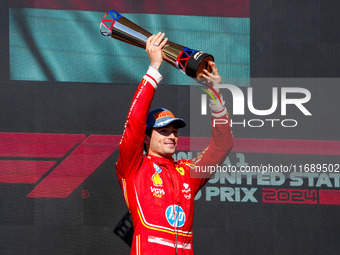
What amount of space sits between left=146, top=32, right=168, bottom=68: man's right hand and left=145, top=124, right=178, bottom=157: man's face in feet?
1.32

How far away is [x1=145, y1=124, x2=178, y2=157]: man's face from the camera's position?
8.78 ft

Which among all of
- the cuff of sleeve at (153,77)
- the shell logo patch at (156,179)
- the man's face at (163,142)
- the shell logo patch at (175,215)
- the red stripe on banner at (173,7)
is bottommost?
the shell logo patch at (175,215)

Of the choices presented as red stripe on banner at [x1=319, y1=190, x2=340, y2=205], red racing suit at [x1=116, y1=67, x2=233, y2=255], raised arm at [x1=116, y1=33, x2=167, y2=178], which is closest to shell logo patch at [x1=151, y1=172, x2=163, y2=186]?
red racing suit at [x1=116, y1=67, x2=233, y2=255]

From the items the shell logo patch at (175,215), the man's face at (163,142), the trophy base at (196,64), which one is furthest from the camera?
the man's face at (163,142)

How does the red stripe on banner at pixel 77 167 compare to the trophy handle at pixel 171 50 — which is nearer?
the trophy handle at pixel 171 50

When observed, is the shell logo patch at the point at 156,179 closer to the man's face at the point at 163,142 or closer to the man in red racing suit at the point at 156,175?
the man in red racing suit at the point at 156,175

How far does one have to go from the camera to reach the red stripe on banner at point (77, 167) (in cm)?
337

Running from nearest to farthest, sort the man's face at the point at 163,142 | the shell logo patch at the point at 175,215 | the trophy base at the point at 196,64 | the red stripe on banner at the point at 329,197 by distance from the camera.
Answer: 1. the trophy base at the point at 196,64
2. the shell logo patch at the point at 175,215
3. the man's face at the point at 163,142
4. the red stripe on banner at the point at 329,197

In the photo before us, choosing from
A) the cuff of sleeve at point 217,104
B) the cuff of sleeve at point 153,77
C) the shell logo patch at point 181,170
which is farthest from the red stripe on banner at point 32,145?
the cuff of sleeve at point 217,104

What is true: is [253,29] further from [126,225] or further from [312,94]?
[126,225]

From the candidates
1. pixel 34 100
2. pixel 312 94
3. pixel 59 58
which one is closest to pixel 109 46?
pixel 59 58

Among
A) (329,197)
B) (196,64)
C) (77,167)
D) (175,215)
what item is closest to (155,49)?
(196,64)

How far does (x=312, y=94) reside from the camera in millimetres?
3449

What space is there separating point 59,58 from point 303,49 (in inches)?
68.2
